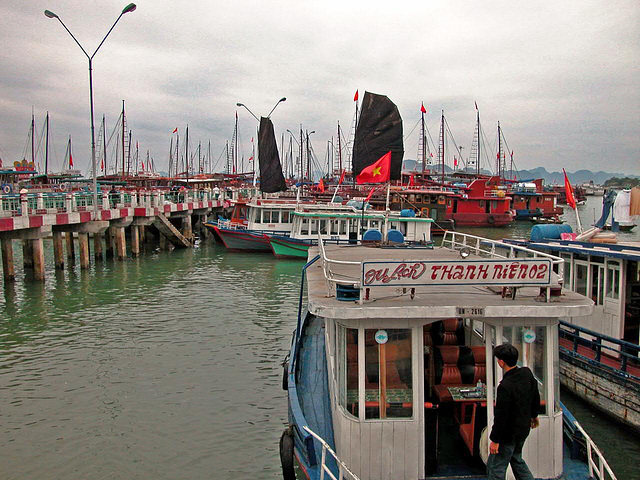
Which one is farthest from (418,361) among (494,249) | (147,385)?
(147,385)

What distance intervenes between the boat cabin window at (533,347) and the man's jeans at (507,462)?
0.85 metres

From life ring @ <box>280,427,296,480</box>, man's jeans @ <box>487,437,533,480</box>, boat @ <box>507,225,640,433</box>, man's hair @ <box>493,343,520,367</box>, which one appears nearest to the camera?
man's hair @ <box>493,343,520,367</box>

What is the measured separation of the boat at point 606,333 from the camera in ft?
32.3

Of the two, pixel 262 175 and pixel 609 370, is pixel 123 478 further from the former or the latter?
pixel 262 175

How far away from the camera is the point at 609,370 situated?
1010 cm

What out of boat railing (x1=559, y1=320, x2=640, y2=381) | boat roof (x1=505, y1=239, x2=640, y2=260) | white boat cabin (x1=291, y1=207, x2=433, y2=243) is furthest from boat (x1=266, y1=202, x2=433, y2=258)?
boat railing (x1=559, y1=320, x2=640, y2=381)

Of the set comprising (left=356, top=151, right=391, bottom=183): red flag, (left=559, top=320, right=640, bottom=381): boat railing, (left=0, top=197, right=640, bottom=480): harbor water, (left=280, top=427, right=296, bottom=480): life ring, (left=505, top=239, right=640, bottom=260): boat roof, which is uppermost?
(left=356, top=151, right=391, bottom=183): red flag

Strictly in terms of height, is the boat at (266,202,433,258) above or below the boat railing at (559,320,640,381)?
above

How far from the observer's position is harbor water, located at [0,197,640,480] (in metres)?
9.37

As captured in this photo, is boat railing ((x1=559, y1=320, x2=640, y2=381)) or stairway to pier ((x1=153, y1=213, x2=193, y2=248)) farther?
stairway to pier ((x1=153, y1=213, x2=193, y2=248))

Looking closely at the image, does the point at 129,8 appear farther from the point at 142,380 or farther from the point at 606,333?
the point at 606,333

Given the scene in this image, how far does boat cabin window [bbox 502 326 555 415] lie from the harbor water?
4.07m

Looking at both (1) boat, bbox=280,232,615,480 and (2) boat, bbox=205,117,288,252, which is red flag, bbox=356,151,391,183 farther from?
(2) boat, bbox=205,117,288,252

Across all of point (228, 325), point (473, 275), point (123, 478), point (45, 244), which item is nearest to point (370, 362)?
point (473, 275)
